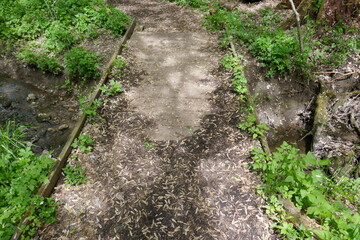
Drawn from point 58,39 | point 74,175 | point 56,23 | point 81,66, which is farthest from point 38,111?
point 56,23

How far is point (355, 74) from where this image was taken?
5582 millimetres

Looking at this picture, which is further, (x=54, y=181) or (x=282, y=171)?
(x=54, y=181)

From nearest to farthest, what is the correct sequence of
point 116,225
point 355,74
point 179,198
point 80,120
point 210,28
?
point 116,225 < point 179,198 < point 80,120 < point 355,74 < point 210,28

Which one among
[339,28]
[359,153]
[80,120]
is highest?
[339,28]

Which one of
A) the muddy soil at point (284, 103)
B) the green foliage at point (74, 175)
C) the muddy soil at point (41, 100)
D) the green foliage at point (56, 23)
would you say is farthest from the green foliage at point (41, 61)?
the muddy soil at point (284, 103)

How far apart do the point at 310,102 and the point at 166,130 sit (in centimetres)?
373

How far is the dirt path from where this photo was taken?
10.2 ft

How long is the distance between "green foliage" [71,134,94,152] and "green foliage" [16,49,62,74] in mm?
3571

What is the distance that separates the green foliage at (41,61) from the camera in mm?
6648

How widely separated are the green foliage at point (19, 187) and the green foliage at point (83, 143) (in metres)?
0.50

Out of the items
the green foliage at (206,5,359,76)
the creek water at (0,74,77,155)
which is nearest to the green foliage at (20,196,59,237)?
the creek water at (0,74,77,155)

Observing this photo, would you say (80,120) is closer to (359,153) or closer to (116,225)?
(116,225)

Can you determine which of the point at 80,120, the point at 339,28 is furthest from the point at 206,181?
the point at 339,28

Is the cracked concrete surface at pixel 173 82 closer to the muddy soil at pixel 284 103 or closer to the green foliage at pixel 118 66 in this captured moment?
the green foliage at pixel 118 66
